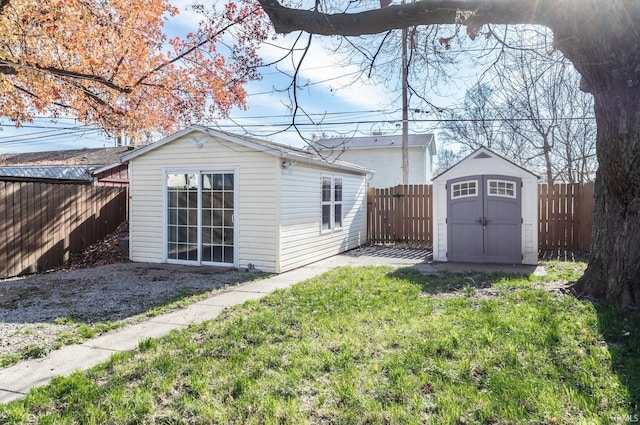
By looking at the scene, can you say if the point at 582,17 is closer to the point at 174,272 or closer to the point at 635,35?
the point at 635,35

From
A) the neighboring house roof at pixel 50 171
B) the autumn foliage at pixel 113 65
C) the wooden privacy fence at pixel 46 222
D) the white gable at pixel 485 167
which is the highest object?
the autumn foliage at pixel 113 65

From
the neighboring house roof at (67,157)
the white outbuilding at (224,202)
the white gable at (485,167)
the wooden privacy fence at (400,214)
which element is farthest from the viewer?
the neighboring house roof at (67,157)

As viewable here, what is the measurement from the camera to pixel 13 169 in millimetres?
20172

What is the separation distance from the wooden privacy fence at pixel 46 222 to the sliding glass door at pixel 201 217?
7.89 ft

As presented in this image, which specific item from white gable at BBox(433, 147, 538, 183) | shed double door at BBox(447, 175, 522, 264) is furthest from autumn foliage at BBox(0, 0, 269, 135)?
shed double door at BBox(447, 175, 522, 264)

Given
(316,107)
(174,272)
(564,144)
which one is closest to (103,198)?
(174,272)

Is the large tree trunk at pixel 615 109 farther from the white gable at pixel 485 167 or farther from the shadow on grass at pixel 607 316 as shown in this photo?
the white gable at pixel 485 167

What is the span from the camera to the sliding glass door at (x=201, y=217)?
8.95 meters

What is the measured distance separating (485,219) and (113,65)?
8.93 m

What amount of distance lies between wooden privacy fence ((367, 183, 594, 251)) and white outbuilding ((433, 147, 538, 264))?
7.39 ft

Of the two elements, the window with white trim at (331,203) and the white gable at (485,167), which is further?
the window with white trim at (331,203)

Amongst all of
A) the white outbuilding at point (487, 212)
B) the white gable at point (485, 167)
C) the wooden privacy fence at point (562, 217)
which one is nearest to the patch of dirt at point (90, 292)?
the white outbuilding at point (487, 212)

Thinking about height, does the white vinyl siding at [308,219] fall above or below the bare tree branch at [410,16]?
below

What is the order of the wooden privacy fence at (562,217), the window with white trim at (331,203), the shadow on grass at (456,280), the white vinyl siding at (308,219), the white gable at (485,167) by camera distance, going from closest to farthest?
the shadow on grass at (456,280) < the white vinyl siding at (308,219) < the white gable at (485,167) < the wooden privacy fence at (562,217) < the window with white trim at (331,203)
